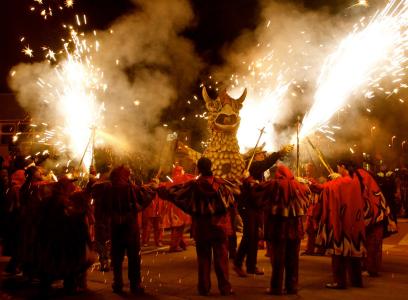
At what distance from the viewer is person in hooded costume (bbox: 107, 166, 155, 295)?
21.3ft

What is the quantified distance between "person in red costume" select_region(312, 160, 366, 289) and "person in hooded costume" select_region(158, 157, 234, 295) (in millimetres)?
1339

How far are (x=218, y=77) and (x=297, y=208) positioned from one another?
11.4 meters

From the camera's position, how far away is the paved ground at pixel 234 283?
6418 millimetres

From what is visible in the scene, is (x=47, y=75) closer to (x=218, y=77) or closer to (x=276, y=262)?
(x=218, y=77)

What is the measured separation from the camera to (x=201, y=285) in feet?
20.9

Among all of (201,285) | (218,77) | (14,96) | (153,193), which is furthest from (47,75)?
(14,96)

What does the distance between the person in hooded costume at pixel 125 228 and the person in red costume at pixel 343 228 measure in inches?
92.0

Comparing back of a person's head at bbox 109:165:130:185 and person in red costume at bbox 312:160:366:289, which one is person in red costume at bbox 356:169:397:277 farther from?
back of a person's head at bbox 109:165:130:185

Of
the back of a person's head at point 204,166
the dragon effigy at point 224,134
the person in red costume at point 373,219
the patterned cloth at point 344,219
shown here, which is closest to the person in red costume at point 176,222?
the dragon effigy at point 224,134

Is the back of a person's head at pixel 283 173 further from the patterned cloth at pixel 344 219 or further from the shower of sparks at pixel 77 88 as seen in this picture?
the shower of sparks at pixel 77 88

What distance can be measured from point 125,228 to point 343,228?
107 inches

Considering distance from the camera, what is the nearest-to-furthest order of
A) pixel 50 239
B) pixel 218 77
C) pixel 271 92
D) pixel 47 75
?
pixel 50 239 → pixel 271 92 → pixel 47 75 → pixel 218 77

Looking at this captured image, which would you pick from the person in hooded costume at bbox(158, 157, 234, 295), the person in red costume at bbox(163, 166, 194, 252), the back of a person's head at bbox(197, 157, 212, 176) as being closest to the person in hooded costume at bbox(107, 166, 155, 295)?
the person in hooded costume at bbox(158, 157, 234, 295)

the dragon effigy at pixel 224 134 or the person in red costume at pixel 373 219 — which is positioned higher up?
the dragon effigy at pixel 224 134
